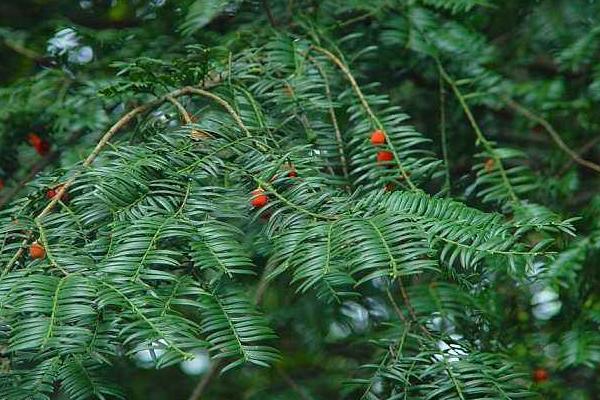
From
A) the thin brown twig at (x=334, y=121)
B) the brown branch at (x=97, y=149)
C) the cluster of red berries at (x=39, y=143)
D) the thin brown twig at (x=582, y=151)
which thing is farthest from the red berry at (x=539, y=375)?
the cluster of red berries at (x=39, y=143)

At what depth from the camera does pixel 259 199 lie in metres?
0.90

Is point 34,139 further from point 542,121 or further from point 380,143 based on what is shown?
point 542,121

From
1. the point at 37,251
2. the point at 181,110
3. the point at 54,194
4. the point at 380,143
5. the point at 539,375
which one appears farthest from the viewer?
the point at 539,375

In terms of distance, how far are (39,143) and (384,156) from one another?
24.0 inches

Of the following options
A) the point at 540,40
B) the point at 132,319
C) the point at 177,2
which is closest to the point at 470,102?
the point at 540,40

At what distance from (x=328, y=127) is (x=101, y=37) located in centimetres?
46

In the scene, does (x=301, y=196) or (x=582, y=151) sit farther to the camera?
(x=582, y=151)

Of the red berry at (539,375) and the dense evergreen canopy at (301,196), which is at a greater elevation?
the dense evergreen canopy at (301,196)

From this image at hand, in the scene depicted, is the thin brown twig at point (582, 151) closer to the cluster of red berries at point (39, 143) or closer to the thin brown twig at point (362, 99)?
the thin brown twig at point (362, 99)

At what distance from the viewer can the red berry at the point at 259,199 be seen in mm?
903

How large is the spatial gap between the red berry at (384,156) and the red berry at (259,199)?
0.28 m

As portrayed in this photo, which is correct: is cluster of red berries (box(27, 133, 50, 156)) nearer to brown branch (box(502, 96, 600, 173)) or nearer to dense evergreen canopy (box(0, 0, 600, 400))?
dense evergreen canopy (box(0, 0, 600, 400))

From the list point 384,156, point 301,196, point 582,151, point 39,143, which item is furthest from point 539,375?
point 39,143

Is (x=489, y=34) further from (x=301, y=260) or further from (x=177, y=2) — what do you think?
(x=301, y=260)
